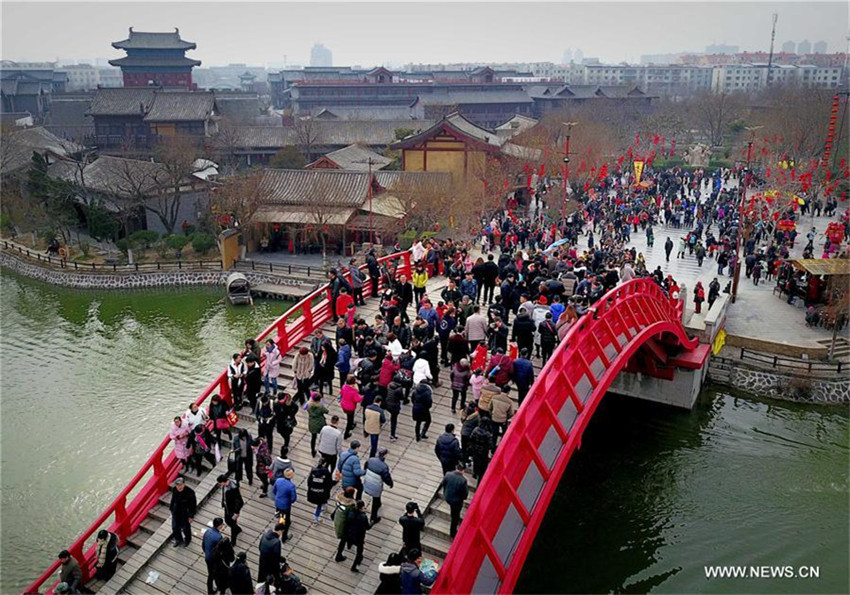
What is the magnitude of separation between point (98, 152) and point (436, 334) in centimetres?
5472

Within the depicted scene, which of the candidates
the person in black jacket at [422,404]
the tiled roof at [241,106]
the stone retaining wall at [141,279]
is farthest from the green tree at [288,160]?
the person in black jacket at [422,404]

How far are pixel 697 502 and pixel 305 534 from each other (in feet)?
33.3

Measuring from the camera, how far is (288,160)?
52719 millimetres

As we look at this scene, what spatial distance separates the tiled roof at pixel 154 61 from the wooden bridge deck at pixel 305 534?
77658 mm

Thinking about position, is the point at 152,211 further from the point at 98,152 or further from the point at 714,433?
the point at 714,433

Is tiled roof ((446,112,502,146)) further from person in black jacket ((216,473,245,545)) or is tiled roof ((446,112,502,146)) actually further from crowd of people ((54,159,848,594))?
person in black jacket ((216,473,245,545))

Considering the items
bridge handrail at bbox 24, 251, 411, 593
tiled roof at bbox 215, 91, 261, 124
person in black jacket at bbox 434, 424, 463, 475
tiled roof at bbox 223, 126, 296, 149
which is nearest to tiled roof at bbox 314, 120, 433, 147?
tiled roof at bbox 223, 126, 296, 149

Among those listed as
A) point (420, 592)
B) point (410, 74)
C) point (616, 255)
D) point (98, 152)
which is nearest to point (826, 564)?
point (420, 592)

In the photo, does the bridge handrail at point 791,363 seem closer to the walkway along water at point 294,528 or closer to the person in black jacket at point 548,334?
the person in black jacket at point 548,334

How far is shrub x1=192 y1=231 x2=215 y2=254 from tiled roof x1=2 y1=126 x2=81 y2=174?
52.1 feet

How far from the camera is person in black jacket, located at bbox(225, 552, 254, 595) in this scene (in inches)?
371

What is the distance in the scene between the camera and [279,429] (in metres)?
12.0

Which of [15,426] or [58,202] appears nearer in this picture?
[15,426]

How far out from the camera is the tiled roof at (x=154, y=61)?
79438 mm
